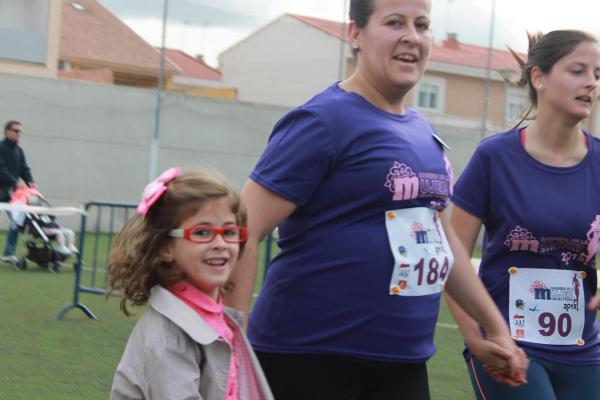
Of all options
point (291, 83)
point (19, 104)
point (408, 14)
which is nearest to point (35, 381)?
point (408, 14)

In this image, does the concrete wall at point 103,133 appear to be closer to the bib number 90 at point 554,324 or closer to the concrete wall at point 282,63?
the concrete wall at point 282,63

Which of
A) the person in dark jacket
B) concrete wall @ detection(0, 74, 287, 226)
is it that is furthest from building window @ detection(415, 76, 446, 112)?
the person in dark jacket

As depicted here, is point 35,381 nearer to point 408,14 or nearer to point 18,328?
point 18,328

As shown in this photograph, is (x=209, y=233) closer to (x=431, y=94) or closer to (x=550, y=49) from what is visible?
(x=550, y=49)

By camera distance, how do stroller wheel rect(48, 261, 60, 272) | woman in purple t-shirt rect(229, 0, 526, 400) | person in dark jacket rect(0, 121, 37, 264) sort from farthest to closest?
person in dark jacket rect(0, 121, 37, 264)
stroller wheel rect(48, 261, 60, 272)
woman in purple t-shirt rect(229, 0, 526, 400)

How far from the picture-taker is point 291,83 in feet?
137

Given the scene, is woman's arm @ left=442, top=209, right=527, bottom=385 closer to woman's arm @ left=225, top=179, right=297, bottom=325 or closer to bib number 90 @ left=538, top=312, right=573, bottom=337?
bib number 90 @ left=538, top=312, right=573, bottom=337

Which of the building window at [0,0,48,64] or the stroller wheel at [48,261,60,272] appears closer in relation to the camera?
the stroller wheel at [48,261,60,272]

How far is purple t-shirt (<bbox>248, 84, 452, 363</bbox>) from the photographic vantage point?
308 cm

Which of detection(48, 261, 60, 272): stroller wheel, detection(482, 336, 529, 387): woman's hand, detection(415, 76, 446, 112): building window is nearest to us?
detection(482, 336, 529, 387): woman's hand

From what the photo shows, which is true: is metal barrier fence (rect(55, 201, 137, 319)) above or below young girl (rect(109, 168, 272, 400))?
below

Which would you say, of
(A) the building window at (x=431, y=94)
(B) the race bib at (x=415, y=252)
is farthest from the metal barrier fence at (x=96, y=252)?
(A) the building window at (x=431, y=94)

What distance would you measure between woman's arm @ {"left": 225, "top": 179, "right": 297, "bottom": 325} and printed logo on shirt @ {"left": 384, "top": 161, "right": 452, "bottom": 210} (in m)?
0.28

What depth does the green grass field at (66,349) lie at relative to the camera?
22.7 feet
